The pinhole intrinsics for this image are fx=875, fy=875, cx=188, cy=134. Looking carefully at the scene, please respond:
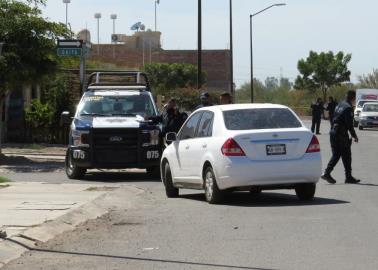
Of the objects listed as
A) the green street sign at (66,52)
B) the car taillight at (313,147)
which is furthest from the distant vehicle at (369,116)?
the car taillight at (313,147)

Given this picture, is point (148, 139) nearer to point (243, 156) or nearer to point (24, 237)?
point (243, 156)

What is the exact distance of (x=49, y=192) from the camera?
16.2 metres

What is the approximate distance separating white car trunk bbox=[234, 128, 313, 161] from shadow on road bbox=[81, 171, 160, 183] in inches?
258

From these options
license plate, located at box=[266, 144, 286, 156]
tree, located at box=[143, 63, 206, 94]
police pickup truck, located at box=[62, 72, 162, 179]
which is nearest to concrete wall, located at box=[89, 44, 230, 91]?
tree, located at box=[143, 63, 206, 94]

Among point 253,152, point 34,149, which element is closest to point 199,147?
point 253,152

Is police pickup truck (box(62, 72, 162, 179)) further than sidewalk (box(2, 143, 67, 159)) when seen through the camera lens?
Answer: No

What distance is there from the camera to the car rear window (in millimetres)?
14195

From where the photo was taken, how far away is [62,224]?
1199cm

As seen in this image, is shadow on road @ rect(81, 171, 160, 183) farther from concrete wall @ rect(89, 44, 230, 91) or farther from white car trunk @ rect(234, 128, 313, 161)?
concrete wall @ rect(89, 44, 230, 91)

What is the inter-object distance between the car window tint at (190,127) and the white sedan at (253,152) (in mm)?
283

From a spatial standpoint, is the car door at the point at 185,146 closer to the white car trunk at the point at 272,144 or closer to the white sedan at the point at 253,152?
the white sedan at the point at 253,152

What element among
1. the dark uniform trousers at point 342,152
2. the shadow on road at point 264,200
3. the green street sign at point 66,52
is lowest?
the shadow on road at point 264,200

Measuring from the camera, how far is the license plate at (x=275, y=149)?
45.3 feet

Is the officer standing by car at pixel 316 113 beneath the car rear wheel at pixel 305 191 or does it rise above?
above
